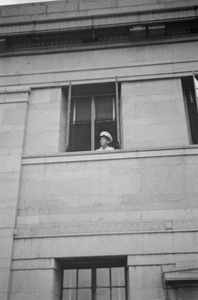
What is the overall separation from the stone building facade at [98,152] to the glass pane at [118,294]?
0.03 m

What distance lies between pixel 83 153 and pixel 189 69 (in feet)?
15.4

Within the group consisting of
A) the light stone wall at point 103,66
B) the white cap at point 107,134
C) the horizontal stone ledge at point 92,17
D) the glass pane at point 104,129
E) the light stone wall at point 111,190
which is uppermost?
the horizontal stone ledge at point 92,17

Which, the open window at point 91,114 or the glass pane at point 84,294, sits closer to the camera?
the glass pane at point 84,294

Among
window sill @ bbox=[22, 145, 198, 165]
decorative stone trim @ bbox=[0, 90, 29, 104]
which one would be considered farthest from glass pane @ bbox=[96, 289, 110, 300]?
decorative stone trim @ bbox=[0, 90, 29, 104]

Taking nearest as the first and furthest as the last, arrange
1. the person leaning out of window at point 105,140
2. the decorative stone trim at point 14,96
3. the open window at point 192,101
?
the person leaning out of window at point 105,140
the open window at point 192,101
the decorative stone trim at point 14,96

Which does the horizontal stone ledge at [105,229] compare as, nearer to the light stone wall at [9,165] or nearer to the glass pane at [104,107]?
the light stone wall at [9,165]

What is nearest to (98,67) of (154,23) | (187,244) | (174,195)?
(154,23)

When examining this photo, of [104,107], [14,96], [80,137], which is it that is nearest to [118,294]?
[80,137]

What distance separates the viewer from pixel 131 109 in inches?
463

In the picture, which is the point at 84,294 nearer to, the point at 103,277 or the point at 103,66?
the point at 103,277

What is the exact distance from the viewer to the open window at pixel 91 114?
12.0 meters

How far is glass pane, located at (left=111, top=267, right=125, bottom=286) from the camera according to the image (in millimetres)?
9695

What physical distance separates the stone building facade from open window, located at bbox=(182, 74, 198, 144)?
0.04m

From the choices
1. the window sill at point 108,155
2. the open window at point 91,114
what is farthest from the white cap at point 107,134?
the window sill at point 108,155
